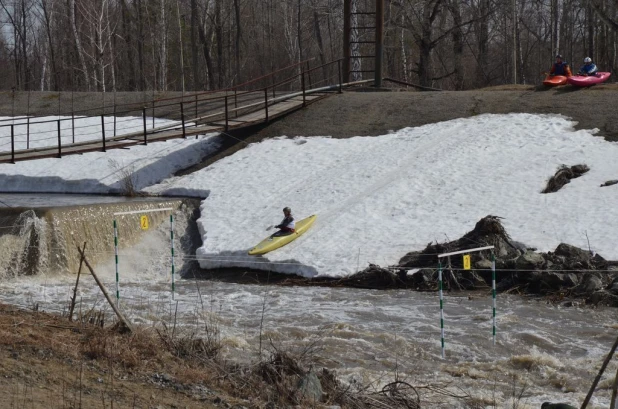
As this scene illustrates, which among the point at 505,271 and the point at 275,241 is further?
the point at 275,241

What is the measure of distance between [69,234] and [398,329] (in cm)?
818

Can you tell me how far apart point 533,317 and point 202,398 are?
733 cm

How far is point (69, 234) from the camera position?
719 inches

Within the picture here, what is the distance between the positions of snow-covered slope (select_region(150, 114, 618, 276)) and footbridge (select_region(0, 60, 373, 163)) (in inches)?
58.0

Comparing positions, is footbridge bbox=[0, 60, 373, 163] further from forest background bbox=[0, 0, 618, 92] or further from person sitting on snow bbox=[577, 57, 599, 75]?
forest background bbox=[0, 0, 618, 92]

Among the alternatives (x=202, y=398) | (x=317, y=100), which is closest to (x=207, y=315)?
(x=202, y=398)

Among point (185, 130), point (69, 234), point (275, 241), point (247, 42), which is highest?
point (247, 42)

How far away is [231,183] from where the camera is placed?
878 inches

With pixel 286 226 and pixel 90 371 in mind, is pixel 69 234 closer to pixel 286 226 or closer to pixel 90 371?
pixel 286 226

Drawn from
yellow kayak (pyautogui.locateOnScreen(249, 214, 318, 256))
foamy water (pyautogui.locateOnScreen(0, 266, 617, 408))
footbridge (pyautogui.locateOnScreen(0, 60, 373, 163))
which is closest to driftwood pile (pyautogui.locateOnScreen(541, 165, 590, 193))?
foamy water (pyautogui.locateOnScreen(0, 266, 617, 408))

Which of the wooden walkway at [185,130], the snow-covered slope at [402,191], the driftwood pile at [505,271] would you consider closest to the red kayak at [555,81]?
the snow-covered slope at [402,191]

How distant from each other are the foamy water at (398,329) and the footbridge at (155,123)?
23.1 ft

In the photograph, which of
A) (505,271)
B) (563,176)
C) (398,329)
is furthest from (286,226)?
(563,176)

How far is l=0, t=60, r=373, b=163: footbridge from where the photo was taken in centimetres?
2369
